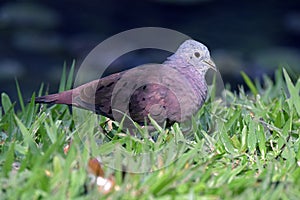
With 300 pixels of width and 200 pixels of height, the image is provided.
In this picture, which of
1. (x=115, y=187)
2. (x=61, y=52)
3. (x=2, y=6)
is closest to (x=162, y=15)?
(x=61, y=52)

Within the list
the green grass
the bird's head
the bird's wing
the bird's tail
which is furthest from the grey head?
the bird's tail

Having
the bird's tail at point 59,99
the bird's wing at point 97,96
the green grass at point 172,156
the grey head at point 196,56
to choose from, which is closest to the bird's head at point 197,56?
the grey head at point 196,56

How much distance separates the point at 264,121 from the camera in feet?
11.3

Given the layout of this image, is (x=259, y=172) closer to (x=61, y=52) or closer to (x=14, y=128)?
(x=14, y=128)

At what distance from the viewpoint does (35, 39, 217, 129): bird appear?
325 cm

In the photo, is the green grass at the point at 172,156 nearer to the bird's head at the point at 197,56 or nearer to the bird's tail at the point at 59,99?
the bird's tail at the point at 59,99

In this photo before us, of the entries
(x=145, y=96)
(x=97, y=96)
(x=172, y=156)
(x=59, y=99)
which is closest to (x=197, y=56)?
(x=145, y=96)

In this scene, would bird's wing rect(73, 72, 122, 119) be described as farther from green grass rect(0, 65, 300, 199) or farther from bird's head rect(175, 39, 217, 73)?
bird's head rect(175, 39, 217, 73)

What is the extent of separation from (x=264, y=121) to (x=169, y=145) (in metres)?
0.75

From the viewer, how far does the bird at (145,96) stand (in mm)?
3250

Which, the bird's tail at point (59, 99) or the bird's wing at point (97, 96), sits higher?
the bird's wing at point (97, 96)

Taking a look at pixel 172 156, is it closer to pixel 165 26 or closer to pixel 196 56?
pixel 196 56

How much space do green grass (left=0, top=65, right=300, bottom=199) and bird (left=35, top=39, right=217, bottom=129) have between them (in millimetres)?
73

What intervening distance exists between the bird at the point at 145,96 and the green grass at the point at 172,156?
0.07 meters
